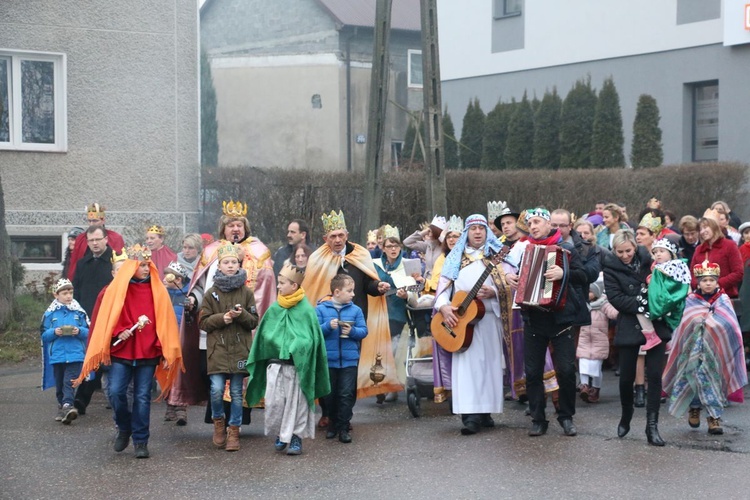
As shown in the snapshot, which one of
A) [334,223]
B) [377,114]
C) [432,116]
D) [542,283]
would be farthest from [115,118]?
[542,283]

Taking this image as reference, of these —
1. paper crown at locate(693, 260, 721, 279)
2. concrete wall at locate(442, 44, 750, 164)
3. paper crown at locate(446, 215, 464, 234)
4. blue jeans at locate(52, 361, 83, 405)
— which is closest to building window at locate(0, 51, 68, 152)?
blue jeans at locate(52, 361, 83, 405)

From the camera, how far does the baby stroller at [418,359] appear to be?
1130 centimetres

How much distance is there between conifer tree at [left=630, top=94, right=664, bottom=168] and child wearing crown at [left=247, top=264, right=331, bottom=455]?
66.8ft

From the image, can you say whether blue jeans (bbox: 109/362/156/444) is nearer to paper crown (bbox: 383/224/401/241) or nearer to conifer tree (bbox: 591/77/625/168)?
paper crown (bbox: 383/224/401/241)

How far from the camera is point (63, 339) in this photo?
37.2 feet

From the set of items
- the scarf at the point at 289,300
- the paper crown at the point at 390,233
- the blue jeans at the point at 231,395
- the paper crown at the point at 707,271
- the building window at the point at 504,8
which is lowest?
the blue jeans at the point at 231,395

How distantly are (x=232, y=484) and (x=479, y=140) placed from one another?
25.9 metres

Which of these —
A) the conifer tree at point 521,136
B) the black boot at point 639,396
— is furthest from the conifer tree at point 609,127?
the black boot at point 639,396

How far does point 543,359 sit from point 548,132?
70.3 ft

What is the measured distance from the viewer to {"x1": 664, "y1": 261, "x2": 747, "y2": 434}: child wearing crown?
390 inches

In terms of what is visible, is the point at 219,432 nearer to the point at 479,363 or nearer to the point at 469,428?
the point at 469,428

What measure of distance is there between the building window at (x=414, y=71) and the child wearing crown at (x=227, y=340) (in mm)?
36539

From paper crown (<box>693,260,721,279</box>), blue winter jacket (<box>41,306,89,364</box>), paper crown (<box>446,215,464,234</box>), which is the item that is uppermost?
paper crown (<box>446,215,464,234</box>)

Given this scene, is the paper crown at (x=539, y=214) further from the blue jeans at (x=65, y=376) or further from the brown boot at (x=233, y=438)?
the blue jeans at (x=65, y=376)
